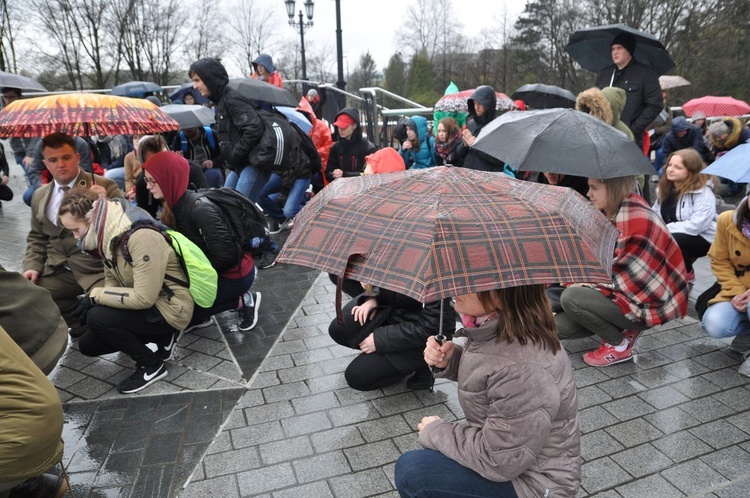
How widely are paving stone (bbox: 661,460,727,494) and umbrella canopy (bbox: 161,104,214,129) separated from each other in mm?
6599

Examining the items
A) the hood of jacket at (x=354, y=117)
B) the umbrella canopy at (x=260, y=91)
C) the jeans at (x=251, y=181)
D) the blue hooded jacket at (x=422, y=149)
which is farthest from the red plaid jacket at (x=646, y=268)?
the umbrella canopy at (x=260, y=91)

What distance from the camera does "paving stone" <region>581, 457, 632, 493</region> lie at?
2773 millimetres

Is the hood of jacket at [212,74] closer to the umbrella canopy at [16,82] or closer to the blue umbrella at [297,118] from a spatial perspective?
the blue umbrella at [297,118]

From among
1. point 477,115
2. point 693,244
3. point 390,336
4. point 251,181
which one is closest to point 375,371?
point 390,336

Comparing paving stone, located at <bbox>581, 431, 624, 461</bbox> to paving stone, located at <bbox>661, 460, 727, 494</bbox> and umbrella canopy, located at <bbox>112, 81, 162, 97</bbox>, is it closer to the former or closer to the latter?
paving stone, located at <bbox>661, 460, 727, 494</bbox>

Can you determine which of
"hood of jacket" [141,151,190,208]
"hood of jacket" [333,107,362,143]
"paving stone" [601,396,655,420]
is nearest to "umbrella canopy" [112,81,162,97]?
"hood of jacket" [333,107,362,143]

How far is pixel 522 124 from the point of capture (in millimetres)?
3875

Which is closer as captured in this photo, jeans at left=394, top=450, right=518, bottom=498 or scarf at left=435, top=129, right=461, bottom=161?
jeans at left=394, top=450, right=518, bottom=498

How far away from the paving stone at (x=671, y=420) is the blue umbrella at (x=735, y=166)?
4.97ft

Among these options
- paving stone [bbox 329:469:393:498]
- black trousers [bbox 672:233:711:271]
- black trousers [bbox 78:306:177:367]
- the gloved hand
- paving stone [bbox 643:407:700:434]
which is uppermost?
black trousers [bbox 672:233:711:271]

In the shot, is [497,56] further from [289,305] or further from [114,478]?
[114,478]

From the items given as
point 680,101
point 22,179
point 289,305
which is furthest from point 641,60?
point 680,101

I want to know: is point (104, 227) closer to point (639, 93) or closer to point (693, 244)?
point (693, 244)

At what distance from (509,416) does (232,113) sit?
528 cm
